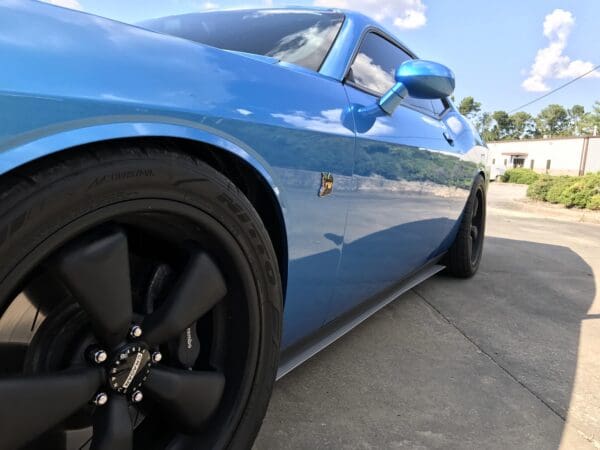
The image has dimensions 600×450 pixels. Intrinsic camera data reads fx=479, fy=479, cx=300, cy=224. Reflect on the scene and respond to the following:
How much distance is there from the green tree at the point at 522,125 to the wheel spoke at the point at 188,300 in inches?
4009

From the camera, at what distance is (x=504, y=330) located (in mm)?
2875

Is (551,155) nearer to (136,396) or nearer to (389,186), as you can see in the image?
(389,186)

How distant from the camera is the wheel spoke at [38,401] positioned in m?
0.85

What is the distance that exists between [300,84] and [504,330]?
212 cm

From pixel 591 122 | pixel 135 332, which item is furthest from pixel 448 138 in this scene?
pixel 591 122

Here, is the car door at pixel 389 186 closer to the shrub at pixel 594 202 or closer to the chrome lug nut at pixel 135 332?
the chrome lug nut at pixel 135 332

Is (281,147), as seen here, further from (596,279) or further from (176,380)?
(596,279)

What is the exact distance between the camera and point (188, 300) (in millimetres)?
1130

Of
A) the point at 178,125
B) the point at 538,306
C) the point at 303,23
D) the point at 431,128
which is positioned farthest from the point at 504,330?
the point at 178,125

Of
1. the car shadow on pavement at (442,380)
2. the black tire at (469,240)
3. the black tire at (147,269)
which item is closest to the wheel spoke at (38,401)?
the black tire at (147,269)

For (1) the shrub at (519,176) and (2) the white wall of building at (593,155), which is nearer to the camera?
(1) the shrub at (519,176)

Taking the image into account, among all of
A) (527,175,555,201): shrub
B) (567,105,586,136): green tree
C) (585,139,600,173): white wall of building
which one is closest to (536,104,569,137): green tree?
(567,105,586,136): green tree

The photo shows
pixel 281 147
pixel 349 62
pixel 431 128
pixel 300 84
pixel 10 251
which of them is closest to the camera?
pixel 10 251

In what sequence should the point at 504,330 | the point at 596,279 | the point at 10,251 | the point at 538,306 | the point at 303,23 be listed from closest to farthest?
the point at 10,251, the point at 303,23, the point at 504,330, the point at 538,306, the point at 596,279
